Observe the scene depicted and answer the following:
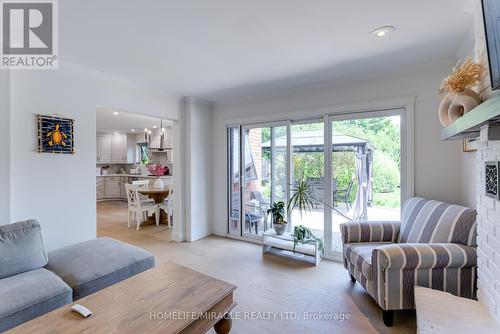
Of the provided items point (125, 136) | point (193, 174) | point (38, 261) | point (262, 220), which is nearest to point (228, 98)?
point (193, 174)

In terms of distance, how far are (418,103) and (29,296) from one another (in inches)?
152

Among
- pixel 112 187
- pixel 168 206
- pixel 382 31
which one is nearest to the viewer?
pixel 382 31

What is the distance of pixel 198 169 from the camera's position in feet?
13.6

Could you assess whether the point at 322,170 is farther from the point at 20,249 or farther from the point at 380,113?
the point at 20,249

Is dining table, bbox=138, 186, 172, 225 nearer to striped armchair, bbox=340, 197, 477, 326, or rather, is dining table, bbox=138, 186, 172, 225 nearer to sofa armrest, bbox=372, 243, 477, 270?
striped armchair, bbox=340, 197, 477, 326

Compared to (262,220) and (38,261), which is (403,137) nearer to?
(262,220)

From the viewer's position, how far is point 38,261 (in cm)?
198

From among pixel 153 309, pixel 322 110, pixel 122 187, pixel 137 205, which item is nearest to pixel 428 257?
pixel 153 309

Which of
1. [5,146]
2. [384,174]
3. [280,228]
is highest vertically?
[5,146]

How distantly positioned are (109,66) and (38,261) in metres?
2.06

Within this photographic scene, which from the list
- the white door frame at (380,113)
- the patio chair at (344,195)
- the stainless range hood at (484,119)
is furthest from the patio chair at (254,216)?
the stainless range hood at (484,119)

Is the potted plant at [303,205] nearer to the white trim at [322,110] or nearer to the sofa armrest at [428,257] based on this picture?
the white trim at [322,110]

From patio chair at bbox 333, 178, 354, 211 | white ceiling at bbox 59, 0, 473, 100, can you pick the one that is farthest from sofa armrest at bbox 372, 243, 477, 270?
white ceiling at bbox 59, 0, 473, 100

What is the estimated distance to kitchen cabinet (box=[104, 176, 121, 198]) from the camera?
8.03 metres
